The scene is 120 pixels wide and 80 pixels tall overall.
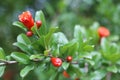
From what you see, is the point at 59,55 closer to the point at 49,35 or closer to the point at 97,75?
the point at 49,35

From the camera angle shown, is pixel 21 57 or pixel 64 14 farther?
pixel 64 14

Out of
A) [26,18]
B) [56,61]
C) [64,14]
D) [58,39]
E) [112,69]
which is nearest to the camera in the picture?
[26,18]

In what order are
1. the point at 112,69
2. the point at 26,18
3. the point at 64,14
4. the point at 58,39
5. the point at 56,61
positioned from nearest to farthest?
the point at 26,18
the point at 56,61
the point at 58,39
the point at 112,69
the point at 64,14

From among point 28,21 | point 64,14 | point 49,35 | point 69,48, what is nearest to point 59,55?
point 69,48

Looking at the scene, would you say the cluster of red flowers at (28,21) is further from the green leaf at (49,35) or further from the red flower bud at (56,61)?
the red flower bud at (56,61)

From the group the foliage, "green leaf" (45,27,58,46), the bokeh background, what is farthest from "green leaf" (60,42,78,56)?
the bokeh background

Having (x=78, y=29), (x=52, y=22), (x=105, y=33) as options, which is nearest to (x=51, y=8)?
(x=52, y=22)
